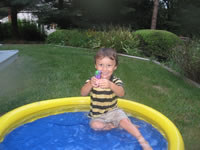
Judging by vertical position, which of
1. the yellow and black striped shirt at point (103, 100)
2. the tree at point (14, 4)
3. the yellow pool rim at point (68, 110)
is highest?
the tree at point (14, 4)

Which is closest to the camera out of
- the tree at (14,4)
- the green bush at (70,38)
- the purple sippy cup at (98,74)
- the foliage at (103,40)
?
the purple sippy cup at (98,74)

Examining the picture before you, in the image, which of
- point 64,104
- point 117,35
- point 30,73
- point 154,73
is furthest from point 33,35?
point 64,104

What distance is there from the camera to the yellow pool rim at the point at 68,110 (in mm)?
2252

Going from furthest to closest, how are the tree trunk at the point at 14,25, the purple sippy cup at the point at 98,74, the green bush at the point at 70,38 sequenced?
1. the tree trunk at the point at 14,25
2. the green bush at the point at 70,38
3. the purple sippy cup at the point at 98,74

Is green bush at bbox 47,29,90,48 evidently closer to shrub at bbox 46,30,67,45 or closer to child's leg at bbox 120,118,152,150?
shrub at bbox 46,30,67,45

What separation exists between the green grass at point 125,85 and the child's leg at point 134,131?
65 centimetres

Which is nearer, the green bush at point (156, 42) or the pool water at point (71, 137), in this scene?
the pool water at point (71, 137)

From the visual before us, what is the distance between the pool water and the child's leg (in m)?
0.06

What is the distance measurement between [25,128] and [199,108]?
2771 millimetres

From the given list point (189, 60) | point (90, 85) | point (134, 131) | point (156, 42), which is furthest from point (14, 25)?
point (134, 131)

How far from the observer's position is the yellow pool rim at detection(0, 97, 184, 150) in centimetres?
225

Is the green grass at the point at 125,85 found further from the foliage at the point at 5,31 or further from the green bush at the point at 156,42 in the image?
the foliage at the point at 5,31

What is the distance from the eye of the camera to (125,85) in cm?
458

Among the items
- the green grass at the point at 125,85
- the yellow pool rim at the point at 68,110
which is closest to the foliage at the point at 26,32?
the green grass at the point at 125,85
